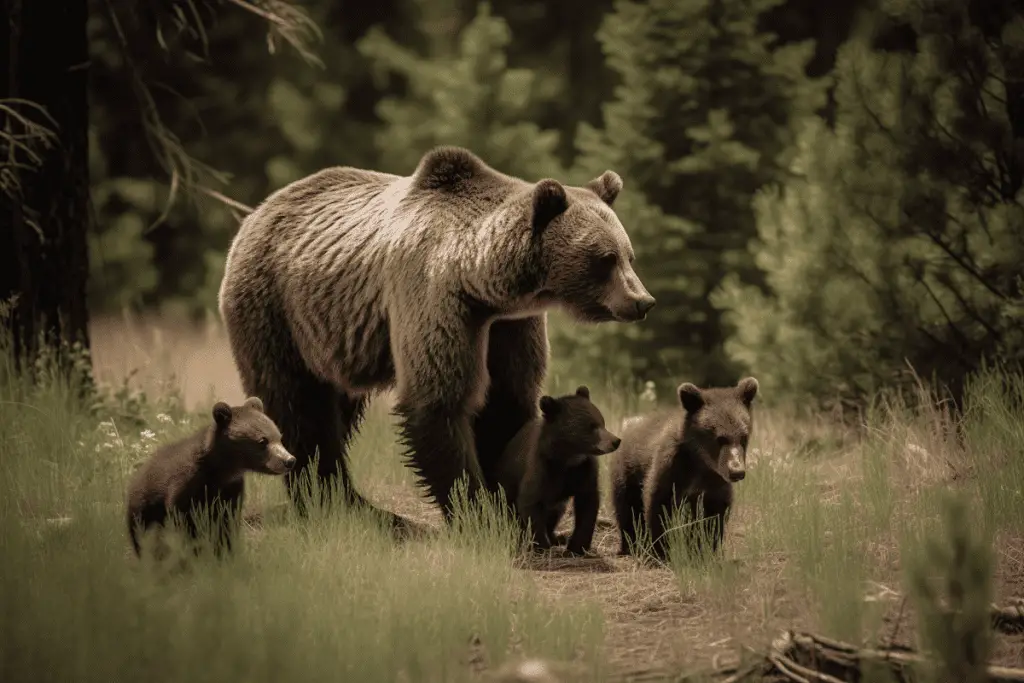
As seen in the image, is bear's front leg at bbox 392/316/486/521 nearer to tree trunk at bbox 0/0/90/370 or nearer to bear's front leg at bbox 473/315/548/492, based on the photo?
bear's front leg at bbox 473/315/548/492

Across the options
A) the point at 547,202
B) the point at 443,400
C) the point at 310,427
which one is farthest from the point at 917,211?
the point at 310,427

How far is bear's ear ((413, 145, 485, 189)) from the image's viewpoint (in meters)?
6.68

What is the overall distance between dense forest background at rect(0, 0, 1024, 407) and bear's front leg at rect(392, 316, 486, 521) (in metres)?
2.71

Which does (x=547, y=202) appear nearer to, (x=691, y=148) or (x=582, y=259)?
(x=582, y=259)

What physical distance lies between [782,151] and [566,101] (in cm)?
795

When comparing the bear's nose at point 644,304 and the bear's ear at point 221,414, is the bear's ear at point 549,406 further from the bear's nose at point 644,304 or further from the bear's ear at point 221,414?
the bear's ear at point 221,414

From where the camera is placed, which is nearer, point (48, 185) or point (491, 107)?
point (48, 185)

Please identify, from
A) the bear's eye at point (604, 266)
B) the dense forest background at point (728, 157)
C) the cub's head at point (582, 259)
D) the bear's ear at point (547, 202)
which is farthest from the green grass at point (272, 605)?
the dense forest background at point (728, 157)

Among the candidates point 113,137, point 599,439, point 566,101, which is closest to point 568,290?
point 599,439

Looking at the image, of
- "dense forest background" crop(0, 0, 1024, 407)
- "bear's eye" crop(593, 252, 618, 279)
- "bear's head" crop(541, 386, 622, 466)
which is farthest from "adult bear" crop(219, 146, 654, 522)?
"dense forest background" crop(0, 0, 1024, 407)

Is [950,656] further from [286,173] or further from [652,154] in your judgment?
[286,173]

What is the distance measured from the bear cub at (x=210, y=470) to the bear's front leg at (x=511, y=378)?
1.53 m

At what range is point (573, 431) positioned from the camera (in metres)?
6.15

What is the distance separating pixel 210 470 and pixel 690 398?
83.5 inches
